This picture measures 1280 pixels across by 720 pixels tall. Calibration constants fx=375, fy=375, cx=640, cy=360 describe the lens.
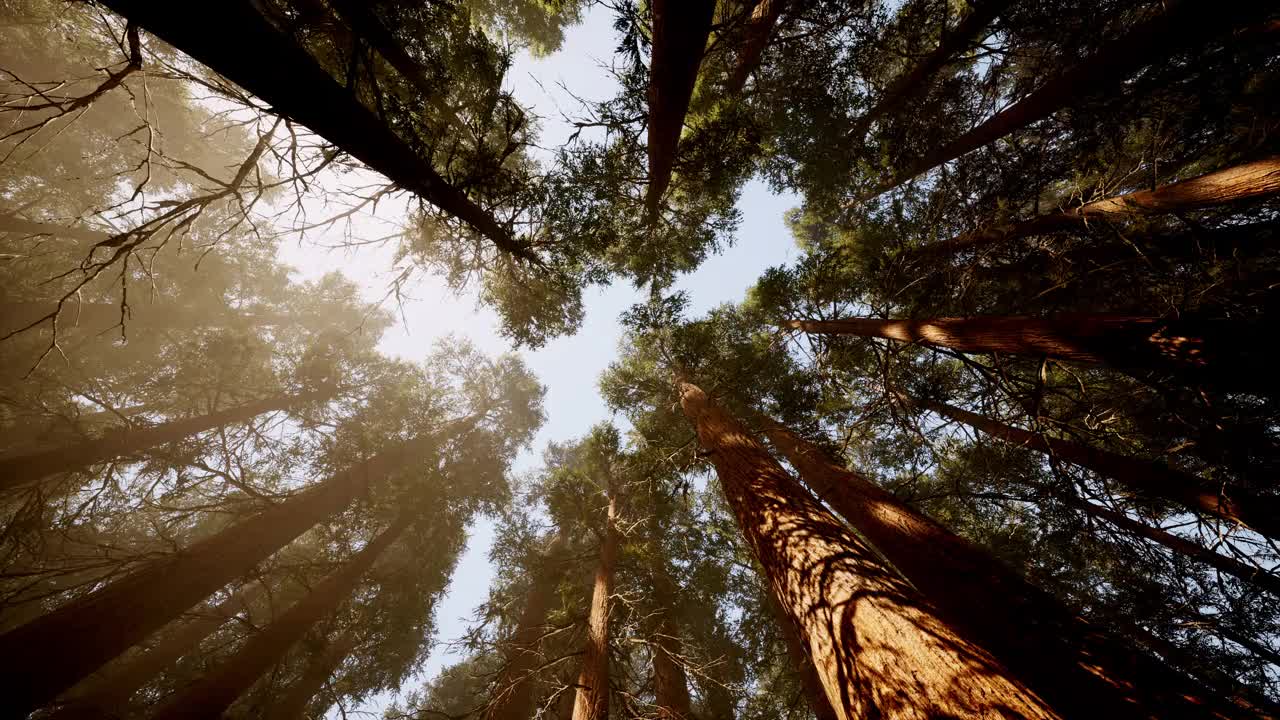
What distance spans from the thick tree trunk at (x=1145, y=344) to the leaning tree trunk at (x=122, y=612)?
1204 centimetres

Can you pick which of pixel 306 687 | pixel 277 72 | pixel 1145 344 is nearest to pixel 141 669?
pixel 306 687

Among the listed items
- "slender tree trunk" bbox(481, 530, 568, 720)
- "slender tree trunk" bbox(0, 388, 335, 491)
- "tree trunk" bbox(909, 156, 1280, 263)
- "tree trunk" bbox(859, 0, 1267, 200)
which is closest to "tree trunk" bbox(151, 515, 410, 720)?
"slender tree trunk" bbox(0, 388, 335, 491)

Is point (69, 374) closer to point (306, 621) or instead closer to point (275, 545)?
point (275, 545)

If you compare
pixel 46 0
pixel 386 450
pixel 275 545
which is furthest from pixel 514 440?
pixel 46 0

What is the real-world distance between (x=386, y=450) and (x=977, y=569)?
14.0m

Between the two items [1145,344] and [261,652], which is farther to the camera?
[261,652]

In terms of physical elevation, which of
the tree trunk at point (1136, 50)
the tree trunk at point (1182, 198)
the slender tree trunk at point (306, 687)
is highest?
the tree trunk at point (1136, 50)

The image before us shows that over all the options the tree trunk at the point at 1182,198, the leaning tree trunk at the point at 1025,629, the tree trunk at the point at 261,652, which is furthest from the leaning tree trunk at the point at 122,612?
the tree trunk at the point at 1182,198

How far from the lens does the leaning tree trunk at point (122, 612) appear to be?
196 inches

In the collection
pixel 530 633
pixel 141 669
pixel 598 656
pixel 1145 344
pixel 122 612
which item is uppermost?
pixel 1145 344

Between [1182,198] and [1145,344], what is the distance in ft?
10.8

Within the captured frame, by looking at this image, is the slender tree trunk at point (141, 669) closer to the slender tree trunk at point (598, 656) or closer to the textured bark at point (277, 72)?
the slender tree trunk at point (598, 656)

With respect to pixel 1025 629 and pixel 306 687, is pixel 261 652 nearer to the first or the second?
pixel 306 687

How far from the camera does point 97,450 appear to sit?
8695mm
